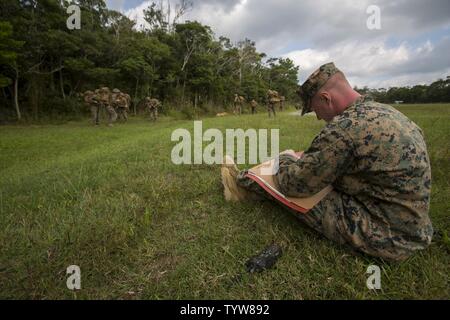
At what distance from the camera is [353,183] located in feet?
6.08

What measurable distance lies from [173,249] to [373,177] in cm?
159

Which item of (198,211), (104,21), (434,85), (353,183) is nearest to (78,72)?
(104,21)

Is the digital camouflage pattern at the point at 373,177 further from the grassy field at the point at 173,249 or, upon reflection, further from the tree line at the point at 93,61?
the tree line at the point at 93,61

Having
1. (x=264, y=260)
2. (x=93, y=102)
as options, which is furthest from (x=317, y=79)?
(x=93, y=102)

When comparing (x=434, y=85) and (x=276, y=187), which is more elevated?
(x=434, y=85)

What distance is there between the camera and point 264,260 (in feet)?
6.42

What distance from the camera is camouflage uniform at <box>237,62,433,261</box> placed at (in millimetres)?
1664

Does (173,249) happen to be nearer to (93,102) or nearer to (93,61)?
(93,102)
